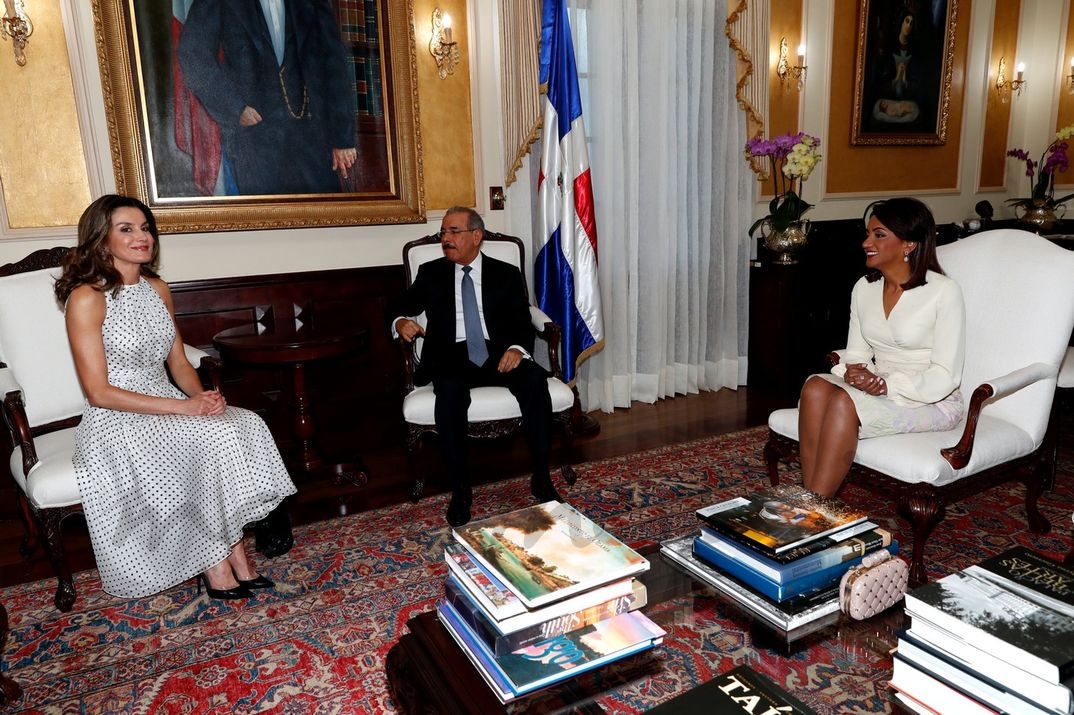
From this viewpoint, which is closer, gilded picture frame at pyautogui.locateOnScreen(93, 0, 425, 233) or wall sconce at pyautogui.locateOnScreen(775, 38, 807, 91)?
gilded picture frame at pyautogui.locateOnScreen(93, 0, 425, 233)

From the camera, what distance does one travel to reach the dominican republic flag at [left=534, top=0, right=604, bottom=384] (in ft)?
14.4

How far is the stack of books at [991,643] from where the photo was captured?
1.16 meters

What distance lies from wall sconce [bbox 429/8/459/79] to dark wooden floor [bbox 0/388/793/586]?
2.24 meters

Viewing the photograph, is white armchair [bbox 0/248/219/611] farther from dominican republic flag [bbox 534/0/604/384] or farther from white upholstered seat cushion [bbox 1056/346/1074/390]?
white upholstered seat cushion [bbox 1056/346/1074/390]

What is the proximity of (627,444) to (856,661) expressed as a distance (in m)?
2.78

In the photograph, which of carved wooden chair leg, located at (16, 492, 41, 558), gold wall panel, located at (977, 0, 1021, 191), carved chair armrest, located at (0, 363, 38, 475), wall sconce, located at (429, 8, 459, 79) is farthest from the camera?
Result: gold wall panel, located at (977, 0, 1021, 191)

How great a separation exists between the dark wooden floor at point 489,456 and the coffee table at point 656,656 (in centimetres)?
192

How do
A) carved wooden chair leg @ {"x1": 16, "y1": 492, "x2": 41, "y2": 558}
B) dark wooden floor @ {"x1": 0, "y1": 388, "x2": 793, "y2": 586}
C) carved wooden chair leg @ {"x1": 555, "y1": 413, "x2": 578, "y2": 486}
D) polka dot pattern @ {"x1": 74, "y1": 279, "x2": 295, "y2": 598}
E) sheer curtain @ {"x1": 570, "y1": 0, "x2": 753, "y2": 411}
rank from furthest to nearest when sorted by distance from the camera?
sheer curtain @ {"x1": 570, "y1": 0, "x2": 753, "y2": 411} < carved wooden chair leg @ {"x1": 555, "y1": 413, "x2": 578, "y2": 486} < dark wooden floor @ {"x1": 0, "y1": 388, "x2": 793, "y2": 586} < carved wooden chair leg @ {"x1": 16, "y1": 492, "x2": 41, "y2": 558} < polka dot pattern @ {"x1": 74, "y1": 279, "x2": 295, "y2": 598}

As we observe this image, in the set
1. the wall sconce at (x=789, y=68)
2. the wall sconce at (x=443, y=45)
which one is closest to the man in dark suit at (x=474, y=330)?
the wall sconce at (x=443, y=45)

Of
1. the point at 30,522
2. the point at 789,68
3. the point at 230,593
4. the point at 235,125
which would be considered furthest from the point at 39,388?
the point at 789,68

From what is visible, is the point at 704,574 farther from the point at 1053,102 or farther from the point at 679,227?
the point at 1053,102

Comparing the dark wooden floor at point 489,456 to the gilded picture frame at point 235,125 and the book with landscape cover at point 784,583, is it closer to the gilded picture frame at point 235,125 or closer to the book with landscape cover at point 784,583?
the gilded picture frame at point 235,125

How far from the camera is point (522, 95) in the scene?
14.6 ft

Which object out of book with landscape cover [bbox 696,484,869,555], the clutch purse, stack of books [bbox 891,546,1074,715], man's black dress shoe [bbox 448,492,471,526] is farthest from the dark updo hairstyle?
man's black dress shoe [bbox 448,492,471,526]
